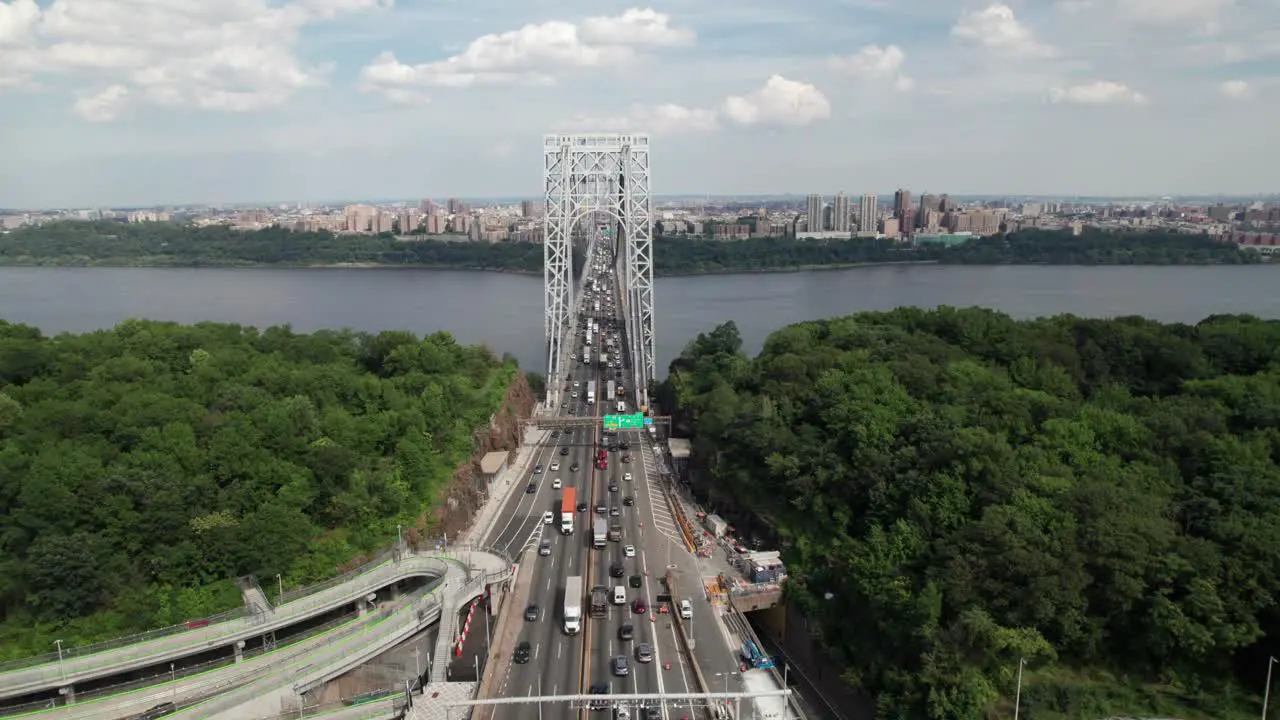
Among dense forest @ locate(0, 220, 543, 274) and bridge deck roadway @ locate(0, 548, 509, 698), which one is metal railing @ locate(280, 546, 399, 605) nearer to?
bridge deck roadway @ locate(0, 548, 509, 698)

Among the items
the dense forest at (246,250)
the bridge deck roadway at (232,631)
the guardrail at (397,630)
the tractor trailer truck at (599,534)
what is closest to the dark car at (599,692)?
the guardrail at (397,630)

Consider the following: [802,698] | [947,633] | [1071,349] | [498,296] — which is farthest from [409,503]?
[498,296]

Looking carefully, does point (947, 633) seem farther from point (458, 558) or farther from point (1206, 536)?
point (458, 558)

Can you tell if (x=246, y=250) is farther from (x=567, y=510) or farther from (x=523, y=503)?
(x=567, y=510)

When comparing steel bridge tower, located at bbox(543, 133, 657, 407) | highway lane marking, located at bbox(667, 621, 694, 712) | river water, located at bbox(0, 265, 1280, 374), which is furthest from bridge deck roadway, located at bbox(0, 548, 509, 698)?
river water, located at bbox(0, 265, 1280, 374)

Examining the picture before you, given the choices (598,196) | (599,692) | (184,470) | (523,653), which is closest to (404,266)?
(598,196)

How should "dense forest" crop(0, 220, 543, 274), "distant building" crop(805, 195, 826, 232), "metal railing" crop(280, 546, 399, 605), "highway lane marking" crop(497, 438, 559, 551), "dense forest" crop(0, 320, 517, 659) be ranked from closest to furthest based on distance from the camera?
"dense forest" crop(0, 320, 517, 659) < "metal railing" crop(280, 546, 399, 605) < "highway lane marking" crop(497, 438, 559, 551) < "dense forest" crop(0, 220, 543, 274) < "distant building" crop(805, 195, 826, 232)
